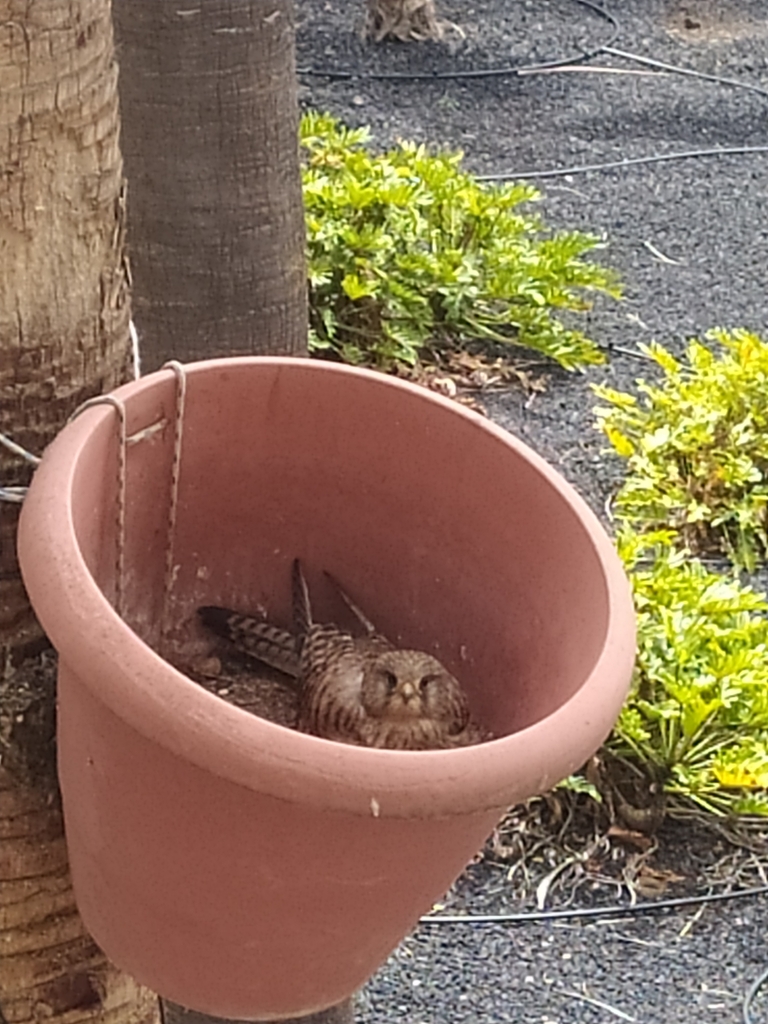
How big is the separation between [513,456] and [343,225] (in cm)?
252

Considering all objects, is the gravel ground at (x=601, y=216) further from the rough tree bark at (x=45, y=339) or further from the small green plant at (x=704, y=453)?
the rough tree bark at (x=45, y=339)

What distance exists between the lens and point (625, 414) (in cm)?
343

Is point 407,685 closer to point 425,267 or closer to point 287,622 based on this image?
point 287,622

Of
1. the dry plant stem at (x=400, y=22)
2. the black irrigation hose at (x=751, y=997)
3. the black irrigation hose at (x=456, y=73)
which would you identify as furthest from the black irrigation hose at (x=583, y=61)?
the black irrigation hose at (x=751, y=997)

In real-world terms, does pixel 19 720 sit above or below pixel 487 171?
above

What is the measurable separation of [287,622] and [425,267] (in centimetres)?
243

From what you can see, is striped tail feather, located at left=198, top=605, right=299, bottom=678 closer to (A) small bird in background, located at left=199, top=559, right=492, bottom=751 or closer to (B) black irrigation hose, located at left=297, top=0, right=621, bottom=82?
(A) small bird in background, located at left=199, top=559, right=492, bottom=751

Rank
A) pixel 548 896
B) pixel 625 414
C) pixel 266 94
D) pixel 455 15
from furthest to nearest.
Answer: pixel 455 15, pixel 625 414, pixel 548 896, pixel 266 94

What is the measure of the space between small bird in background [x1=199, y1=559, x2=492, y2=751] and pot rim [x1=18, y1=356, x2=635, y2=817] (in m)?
0.27

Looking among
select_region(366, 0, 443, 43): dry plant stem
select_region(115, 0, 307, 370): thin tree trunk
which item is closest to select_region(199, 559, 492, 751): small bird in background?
select_region(115, 0, 307, 370): thin tree trunk

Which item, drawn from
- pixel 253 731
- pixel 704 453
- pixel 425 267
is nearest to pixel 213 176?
pixel 253 731

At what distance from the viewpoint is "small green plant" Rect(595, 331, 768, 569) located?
3.12m

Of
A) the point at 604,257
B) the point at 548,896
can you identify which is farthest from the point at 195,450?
the point at 604,257

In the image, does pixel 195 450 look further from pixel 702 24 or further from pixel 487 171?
pixel 702 24
